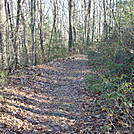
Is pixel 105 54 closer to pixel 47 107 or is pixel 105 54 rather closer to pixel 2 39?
pixel 2 39

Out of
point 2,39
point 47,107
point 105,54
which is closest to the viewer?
point 47,107

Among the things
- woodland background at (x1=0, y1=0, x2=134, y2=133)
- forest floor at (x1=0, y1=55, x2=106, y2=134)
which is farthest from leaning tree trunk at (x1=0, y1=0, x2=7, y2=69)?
forest floor at (x1=0, y1=55, x2=106, y2=134)

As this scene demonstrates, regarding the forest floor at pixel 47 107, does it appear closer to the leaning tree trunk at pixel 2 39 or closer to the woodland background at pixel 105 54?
the woodland background at pixel 105 54

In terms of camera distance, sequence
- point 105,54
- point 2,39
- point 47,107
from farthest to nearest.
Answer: point 105,54, point 2,39, point 47,107

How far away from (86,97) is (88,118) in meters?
1.58

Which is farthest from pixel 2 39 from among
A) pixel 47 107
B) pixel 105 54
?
pixel 105 54

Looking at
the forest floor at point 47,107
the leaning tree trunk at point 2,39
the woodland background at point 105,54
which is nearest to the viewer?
the woodland background at point 105,54

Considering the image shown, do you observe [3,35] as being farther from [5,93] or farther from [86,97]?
[86,97]

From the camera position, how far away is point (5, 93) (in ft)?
18.7

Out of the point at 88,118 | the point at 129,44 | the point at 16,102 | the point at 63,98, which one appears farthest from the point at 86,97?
the point at 129,44

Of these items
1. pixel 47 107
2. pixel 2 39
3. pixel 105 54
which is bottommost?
pixel 47 107

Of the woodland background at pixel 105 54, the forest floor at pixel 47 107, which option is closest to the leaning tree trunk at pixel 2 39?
the woodland background at pixel 105 54

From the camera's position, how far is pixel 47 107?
558 cm

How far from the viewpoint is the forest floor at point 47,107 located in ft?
13.7
